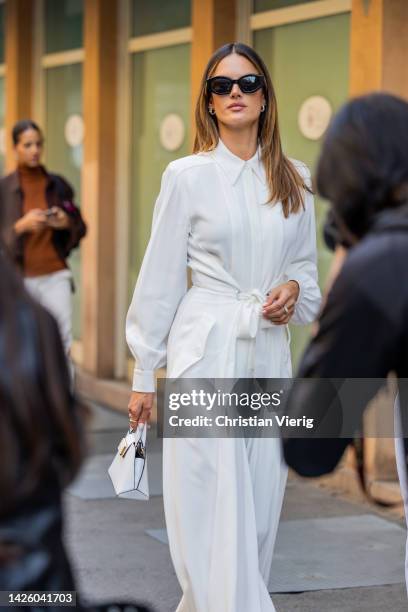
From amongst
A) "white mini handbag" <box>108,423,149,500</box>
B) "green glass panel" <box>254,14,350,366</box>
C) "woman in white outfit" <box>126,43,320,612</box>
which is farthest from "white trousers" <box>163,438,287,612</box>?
"green glass panel" <box>254,14,350,366</box>

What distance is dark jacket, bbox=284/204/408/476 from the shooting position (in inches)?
92.5

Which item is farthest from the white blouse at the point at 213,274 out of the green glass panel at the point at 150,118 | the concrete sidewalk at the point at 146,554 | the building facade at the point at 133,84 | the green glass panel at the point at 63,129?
the green glass panel at the point at 63,129

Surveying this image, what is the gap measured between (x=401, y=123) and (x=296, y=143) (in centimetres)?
629

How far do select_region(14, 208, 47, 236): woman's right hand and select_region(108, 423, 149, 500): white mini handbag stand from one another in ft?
15.3

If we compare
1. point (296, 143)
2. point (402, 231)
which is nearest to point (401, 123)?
point (402, 231)

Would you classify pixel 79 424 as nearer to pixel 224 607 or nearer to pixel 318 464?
pixel 318 464

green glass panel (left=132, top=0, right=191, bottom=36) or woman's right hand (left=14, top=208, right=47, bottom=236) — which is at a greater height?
green glass panel (left=132, top=0, right=191, bottom=36)

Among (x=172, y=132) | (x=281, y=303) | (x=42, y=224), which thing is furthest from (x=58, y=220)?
(x=281, y=303)

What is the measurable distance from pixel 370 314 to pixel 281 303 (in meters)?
2.37

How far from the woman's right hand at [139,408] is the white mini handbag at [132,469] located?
→ 26 mm

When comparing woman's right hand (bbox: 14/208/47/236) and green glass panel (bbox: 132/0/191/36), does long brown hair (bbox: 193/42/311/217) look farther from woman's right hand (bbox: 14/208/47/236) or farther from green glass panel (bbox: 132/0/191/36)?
green glass panel (bbox: 132/0/191/36)

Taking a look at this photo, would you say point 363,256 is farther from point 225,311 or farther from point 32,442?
point 225,311

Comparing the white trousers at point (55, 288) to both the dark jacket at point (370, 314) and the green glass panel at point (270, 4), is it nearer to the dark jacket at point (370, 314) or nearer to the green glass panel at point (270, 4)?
the green glass panel at point (270, 4)

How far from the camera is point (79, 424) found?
2.18 m
